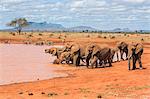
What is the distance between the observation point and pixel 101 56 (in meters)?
31.5

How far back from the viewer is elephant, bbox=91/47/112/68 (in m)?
31.0

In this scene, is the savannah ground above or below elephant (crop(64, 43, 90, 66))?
below

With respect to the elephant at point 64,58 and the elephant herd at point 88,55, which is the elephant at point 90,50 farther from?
the elephant at point 64,58

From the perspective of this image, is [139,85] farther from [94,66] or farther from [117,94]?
[94,66]

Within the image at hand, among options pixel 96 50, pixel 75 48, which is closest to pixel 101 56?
pixel 96 50

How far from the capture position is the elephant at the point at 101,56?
31.0 meters

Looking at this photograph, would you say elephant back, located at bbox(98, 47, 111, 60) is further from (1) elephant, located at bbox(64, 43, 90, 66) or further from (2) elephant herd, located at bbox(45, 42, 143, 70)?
(1) elephant, located at bbox(64, 43, 90, 66)

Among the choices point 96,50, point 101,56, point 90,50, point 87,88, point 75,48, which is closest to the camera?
point 87,88

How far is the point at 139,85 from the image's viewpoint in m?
19.9

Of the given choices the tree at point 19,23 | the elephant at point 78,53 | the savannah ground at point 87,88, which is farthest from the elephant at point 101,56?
the tree at point 19,23

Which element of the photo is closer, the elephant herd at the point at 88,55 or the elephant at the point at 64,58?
the elephant herd at the point at 88,55

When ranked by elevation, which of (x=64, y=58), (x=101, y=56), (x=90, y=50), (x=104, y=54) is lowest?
(x=64, y=58)

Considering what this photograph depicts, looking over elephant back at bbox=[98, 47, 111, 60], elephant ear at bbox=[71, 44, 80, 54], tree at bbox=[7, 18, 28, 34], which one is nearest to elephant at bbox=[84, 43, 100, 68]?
elephant back at bbox=[98, 47, 111, 60]

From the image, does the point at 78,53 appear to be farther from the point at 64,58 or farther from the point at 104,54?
the point at 104,54
